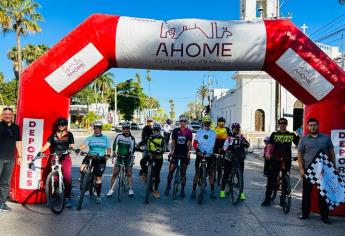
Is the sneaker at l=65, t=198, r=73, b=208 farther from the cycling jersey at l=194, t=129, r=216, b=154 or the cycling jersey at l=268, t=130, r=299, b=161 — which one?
the cycling jersey at l=268, t=130, r=299, b=161

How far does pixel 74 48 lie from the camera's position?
27.8 ft

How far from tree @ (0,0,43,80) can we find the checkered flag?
86.1 feet

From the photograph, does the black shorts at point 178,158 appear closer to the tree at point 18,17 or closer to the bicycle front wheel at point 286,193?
the bicycle front wheel at point 286,193

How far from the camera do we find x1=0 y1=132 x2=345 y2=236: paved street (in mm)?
6582

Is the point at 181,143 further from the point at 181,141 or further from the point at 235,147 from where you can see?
the point at 235,147

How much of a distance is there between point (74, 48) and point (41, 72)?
826mm

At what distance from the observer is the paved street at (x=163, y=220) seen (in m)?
6.58

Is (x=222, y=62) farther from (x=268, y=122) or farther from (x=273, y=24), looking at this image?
(x=268, y=122)

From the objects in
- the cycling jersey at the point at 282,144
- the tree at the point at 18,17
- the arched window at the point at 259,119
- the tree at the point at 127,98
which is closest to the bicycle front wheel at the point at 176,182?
the cycling jersey at the point at 282,144

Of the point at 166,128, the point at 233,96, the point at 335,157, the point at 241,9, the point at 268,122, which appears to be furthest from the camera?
the point at 233,96

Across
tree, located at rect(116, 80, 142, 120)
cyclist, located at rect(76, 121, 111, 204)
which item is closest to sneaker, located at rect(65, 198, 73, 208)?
cyclist, located at rect(76, 121, 111, 204)

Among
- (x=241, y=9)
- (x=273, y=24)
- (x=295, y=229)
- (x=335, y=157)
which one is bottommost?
(x=295, y=229)

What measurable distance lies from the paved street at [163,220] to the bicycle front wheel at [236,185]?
0.61 feet

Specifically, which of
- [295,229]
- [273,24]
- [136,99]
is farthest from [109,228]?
[136,99]
